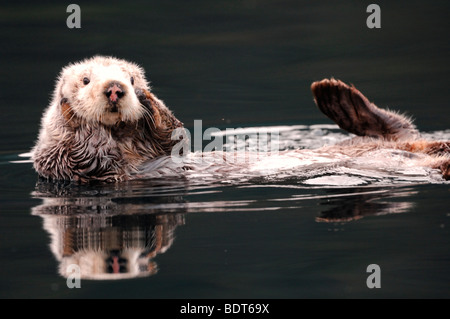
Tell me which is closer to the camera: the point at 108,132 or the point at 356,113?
the point at 108,132

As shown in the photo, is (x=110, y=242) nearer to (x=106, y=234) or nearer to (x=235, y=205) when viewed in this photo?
(x=106, y=234)

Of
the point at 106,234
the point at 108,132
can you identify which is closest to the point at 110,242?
the point at 106,234

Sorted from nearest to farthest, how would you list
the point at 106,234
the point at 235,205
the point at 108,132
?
the point at 106,234
the point at 235,205
the point at 108,132

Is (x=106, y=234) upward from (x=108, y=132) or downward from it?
downward

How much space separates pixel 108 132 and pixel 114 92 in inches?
18.6

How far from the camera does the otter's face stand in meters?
4.87

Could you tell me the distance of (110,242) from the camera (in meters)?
3.76

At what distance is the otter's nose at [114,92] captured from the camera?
4828 mm

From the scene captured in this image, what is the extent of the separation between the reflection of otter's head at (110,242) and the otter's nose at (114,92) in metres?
0.90

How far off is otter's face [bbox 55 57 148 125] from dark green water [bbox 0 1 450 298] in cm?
50

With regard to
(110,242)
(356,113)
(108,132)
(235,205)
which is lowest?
(110,242)

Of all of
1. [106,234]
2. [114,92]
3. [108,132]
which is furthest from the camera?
[108,132]

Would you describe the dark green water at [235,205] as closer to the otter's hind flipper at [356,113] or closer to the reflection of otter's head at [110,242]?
the reflection of otter's head at [110,242]
